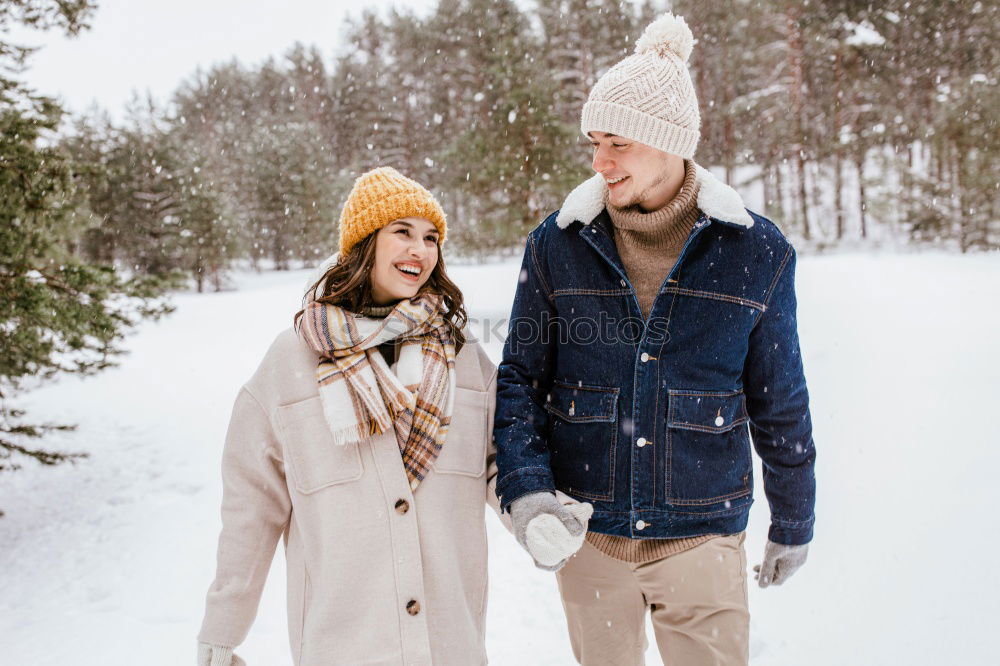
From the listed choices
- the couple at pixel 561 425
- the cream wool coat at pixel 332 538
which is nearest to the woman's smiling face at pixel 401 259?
the couple at pixel 561 425

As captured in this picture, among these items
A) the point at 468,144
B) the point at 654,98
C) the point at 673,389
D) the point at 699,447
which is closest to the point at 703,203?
the point at 654,98

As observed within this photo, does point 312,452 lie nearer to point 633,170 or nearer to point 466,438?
point 466,438

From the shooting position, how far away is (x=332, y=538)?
74.0 inches

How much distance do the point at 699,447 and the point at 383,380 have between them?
1.13 m

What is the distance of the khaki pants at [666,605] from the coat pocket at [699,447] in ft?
0.65

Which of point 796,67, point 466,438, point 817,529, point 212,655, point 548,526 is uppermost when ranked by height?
point 796,67

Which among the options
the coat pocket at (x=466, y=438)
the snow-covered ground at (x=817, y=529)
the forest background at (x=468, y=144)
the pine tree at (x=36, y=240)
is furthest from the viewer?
the forest background at (x=468, y=144)

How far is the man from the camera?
6.79 ft

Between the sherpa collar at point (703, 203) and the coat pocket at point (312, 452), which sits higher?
the sherpa collar at point (703, 203)

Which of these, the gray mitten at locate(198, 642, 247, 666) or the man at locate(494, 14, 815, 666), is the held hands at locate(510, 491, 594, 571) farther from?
the gray mitten at locate(198, 642, 247, 666)

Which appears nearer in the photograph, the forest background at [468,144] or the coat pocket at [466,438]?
the coat pocket at [466,438]

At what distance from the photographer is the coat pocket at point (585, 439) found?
2.12 m

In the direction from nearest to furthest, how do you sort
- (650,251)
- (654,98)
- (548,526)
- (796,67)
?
(548,526) < (654,98) < (650,251) < (796,67)

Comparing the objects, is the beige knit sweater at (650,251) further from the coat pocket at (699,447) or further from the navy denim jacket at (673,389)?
the coat pocket at (699,447)
